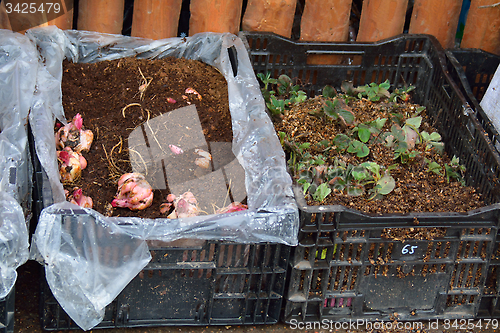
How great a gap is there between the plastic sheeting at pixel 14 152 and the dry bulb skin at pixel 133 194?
31 cm

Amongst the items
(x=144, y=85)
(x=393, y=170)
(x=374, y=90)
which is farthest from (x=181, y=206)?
(x=374, y=90)

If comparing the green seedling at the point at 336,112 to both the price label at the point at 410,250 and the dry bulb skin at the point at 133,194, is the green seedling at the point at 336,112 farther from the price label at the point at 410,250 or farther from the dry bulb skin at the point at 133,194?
the dry bulb skin at the point at 133,194

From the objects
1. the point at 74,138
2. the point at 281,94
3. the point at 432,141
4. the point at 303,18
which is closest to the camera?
the point at 74,138

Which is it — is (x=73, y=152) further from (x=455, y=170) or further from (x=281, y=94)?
(x=455, y=170)

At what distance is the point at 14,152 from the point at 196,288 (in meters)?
0.75

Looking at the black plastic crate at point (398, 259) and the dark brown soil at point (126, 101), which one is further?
the dark brown soil at point (126, 101)

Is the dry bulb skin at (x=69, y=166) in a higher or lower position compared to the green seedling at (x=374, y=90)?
lower

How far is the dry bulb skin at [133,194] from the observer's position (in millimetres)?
1900

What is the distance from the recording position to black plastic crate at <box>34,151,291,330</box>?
1.76 m

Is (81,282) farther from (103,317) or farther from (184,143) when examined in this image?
(184,143)

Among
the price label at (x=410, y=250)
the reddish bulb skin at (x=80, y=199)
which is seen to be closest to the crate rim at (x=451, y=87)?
the price label at (x=410, y=250)

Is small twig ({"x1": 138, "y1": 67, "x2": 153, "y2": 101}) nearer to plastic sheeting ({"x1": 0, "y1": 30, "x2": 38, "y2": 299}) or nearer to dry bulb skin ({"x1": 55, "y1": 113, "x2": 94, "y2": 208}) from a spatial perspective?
dry bulb skin ({"x1": 55, "y1": 113, "x2": 94, "y2": 208})

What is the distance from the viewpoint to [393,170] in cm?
229

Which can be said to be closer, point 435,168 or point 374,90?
point 435,168
